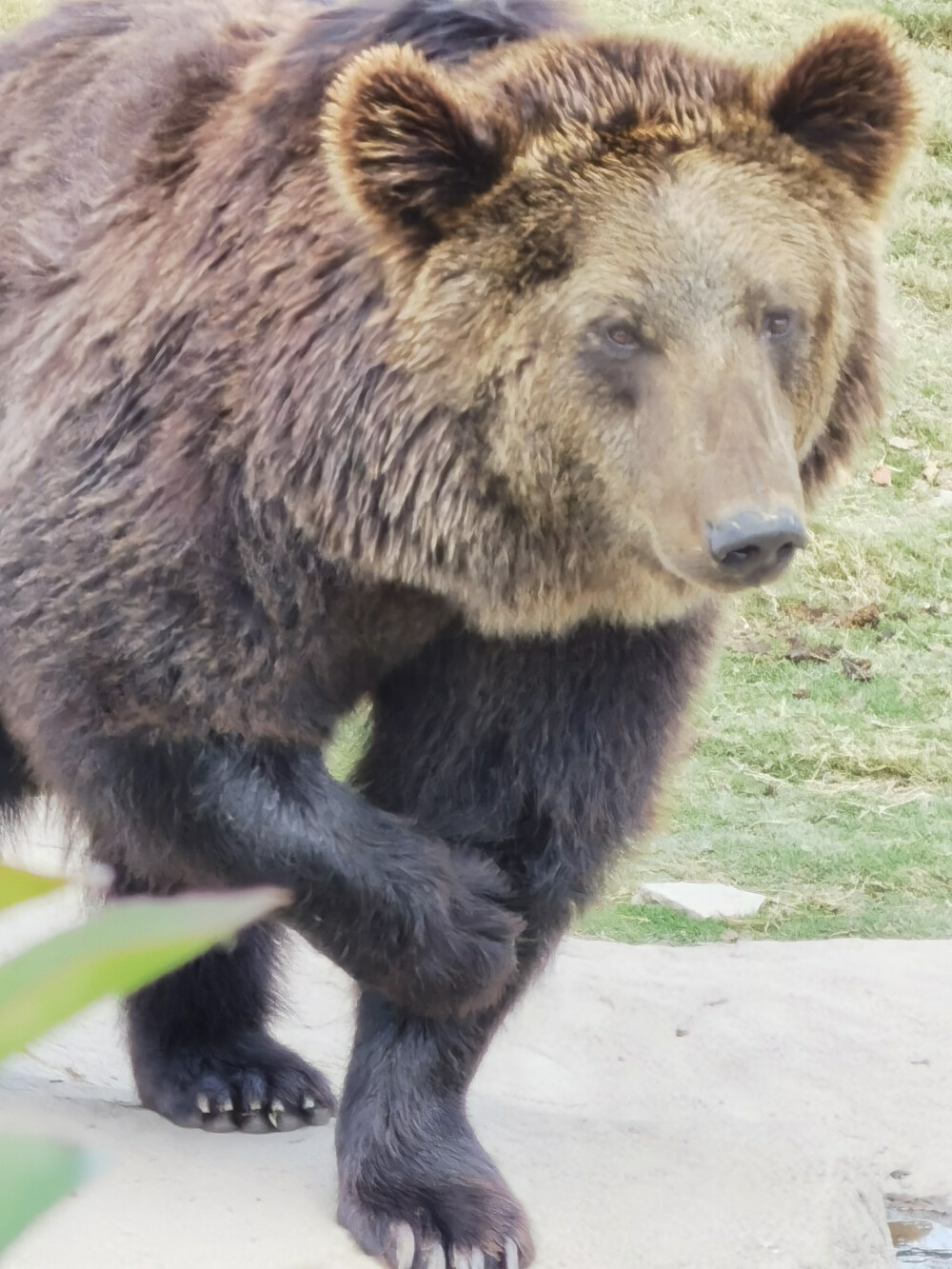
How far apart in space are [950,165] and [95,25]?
31.8ft

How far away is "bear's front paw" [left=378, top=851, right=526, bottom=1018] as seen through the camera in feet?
11.1

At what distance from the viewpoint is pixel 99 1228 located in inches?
133

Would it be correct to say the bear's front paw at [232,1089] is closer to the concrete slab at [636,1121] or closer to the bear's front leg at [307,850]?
the concrete slab at [636,1121]

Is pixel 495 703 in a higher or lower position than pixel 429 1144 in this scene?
higher

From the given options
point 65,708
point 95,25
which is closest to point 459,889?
point 65,708

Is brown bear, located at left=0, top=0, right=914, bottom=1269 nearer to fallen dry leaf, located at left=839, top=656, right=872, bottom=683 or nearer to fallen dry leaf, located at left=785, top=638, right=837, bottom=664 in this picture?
fallen dry leaf, located at left=839, top=656, right=872, bottom=683

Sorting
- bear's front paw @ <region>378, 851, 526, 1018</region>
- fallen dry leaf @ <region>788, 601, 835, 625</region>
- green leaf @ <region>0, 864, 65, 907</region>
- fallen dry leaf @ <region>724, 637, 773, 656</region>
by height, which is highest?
green leaf @ <region>0, 864, 65, 907</region>

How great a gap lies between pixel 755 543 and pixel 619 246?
0.64m

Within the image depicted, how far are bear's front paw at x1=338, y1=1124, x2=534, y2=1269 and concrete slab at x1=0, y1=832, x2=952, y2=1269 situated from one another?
0.22 ft

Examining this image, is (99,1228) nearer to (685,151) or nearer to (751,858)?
(685,151)

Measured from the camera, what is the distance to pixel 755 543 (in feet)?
8.84

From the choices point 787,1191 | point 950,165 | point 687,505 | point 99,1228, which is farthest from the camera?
point 950,165

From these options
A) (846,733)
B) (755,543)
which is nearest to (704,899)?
(846,733)

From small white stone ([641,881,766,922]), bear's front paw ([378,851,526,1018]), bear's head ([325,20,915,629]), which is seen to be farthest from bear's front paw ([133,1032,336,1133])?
small white stone ([641,881,766,922])
